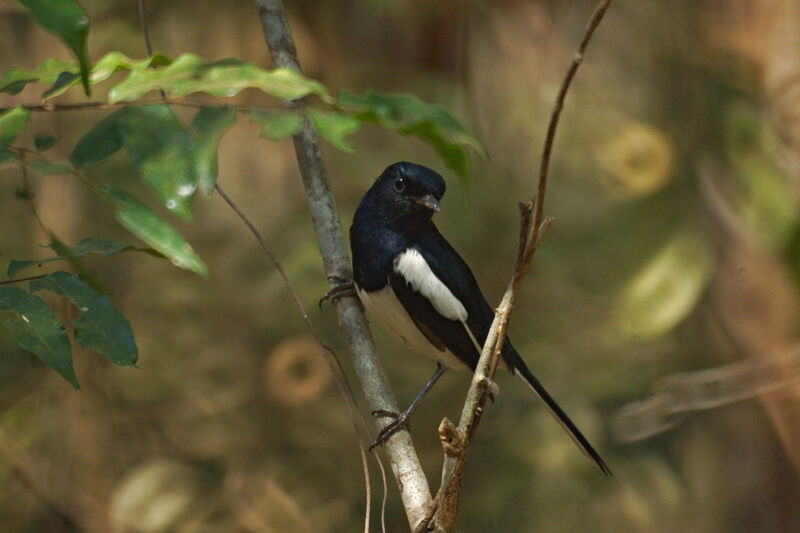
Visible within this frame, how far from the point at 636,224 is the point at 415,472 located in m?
2.29

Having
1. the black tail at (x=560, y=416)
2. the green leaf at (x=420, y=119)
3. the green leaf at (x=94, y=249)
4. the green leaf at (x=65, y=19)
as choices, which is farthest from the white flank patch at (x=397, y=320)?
the green leaf at (x=65, y=19)

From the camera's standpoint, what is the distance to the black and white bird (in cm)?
237

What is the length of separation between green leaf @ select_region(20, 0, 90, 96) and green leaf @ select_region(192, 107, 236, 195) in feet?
0.51

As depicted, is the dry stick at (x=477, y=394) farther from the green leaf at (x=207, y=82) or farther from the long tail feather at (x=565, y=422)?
the long tail feather at (x=565, y=422)

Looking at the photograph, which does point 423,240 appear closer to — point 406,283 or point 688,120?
point 406,283

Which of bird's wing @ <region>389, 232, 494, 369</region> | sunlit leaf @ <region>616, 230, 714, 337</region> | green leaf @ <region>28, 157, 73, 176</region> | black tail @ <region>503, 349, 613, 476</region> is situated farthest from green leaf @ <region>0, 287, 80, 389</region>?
sunlit leaf @ <region>616, 230, 714, 337</region>

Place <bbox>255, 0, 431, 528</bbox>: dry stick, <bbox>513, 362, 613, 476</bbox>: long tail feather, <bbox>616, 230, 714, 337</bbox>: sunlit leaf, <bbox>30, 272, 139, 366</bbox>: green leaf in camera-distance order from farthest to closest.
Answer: <bbox>616, 230, 714, 337</bbox>: sunlit leaf
<bbox>513, 362, 613, 476</bbox>: long tail feather
<bbox>255, 0, 431, 528</bbox>: dry stick
<bbox>30, 272, 139, 366</bbox>: green leaf

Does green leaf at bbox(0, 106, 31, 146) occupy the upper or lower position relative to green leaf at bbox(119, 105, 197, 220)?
upper

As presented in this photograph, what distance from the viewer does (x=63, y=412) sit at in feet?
12.3

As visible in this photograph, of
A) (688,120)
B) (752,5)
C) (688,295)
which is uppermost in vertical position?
(752,5)

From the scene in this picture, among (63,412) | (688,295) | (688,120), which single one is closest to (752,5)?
(688,120)

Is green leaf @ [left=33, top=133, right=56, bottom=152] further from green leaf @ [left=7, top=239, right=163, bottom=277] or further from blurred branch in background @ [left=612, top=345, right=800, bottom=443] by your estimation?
blurred branch in background @ [left=612, top=345, right=800, bottom=443]

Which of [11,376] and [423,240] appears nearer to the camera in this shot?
[423,240]

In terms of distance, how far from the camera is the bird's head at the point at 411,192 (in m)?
2.41
